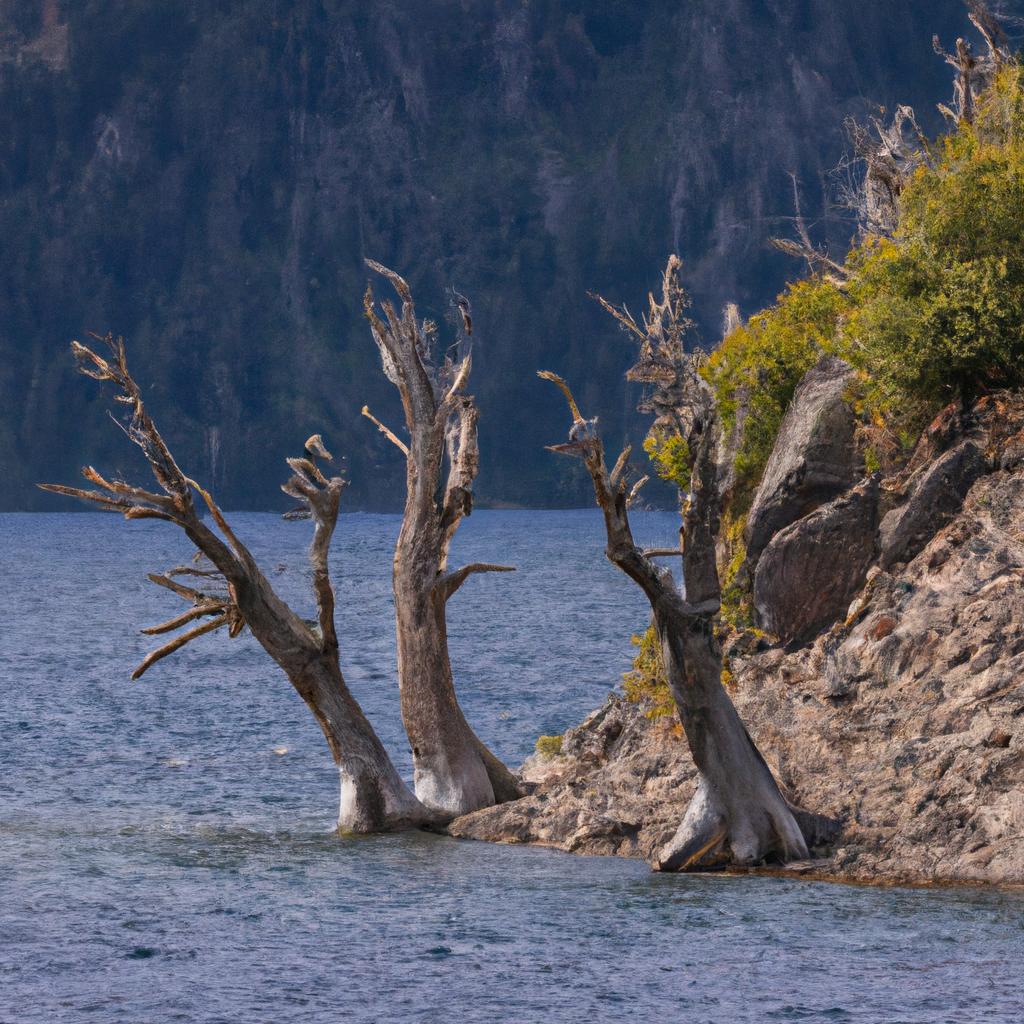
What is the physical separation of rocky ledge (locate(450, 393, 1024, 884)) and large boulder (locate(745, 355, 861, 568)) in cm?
132

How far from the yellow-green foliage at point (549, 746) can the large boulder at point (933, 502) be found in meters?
8.55

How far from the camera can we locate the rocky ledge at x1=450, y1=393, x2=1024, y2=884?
2183 cm

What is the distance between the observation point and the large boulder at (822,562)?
28.1m

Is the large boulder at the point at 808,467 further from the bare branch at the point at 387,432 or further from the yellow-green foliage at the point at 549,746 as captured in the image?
the bare branch at the point at 387,432

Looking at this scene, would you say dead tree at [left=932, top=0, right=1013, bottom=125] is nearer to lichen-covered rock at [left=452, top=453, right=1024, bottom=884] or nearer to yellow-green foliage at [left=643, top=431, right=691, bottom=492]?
yellow-green foliage at [left=643, top=431, right=691, bottom=492]

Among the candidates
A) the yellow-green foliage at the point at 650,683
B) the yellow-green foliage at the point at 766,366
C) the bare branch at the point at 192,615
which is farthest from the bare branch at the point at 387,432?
the yellow-green foliage at the point at 766,366

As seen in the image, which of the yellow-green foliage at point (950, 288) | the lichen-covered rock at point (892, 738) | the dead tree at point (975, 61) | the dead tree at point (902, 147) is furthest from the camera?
the dead tree at point (975, 61)

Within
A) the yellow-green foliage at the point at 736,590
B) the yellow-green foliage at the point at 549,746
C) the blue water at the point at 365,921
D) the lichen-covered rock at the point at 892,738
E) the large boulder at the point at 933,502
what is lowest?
the blue water at the point at 365,921

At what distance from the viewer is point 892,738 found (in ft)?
79.3

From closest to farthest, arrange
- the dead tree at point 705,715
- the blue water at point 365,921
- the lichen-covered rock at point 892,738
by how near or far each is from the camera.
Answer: the blue water at point 365,921 < the lichen-covered rock at point 892,738 < the dead tree at point 705,715

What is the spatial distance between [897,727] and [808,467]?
668 centimetres

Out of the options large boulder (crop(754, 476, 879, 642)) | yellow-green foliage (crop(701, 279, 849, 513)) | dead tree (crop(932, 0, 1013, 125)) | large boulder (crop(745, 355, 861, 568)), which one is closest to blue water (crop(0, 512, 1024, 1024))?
large boulder (crop(754, 476, 879, 642))

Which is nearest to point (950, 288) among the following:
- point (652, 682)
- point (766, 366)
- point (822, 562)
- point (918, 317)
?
point (918, 317)

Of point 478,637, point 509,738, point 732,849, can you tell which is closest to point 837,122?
point 478,637
